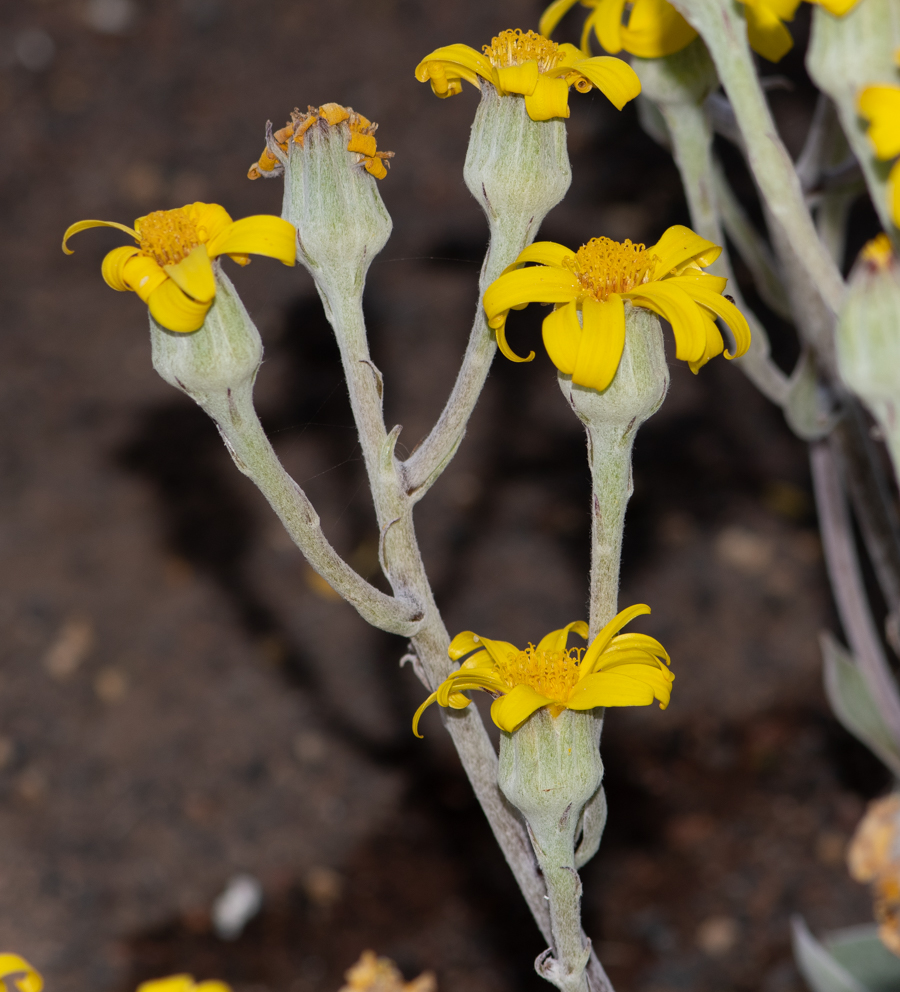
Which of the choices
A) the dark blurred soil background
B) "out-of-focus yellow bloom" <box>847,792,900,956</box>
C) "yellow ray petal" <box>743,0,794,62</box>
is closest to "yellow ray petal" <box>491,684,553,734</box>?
"yellow ray petal" <box>743,0,794,62</box>

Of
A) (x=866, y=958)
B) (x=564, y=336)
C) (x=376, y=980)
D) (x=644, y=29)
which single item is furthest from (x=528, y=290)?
(x=866, y=958)

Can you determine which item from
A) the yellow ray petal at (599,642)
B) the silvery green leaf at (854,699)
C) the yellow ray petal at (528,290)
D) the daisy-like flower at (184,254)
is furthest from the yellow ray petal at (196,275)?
the silvery green leaf at (854,699)

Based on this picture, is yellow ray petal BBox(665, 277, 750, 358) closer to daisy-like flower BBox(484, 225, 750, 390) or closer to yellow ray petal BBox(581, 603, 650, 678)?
daisy-like flower BBox(484, 225, 750, 390)

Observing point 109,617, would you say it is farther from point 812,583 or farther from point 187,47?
point 187,47

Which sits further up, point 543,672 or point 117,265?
point 117,265

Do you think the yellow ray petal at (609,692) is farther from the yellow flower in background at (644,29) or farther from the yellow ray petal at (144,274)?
the yellow flower in background at (644,29)

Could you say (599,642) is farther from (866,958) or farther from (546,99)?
(866,958)
